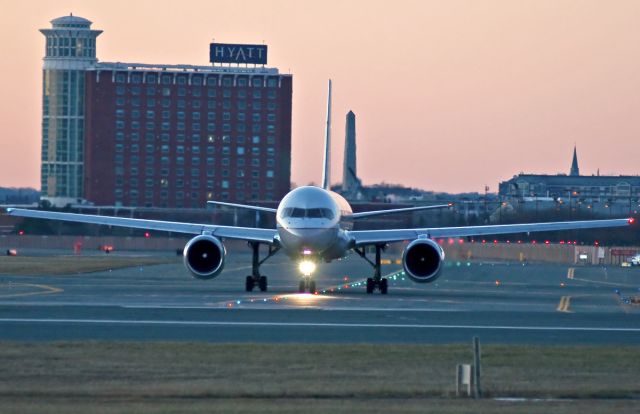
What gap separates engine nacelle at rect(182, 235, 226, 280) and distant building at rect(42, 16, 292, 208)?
120 m

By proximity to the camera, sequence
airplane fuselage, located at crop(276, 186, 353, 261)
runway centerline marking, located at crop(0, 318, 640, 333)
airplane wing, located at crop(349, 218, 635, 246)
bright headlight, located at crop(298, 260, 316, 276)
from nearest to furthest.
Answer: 1. runway centerline marking, located at crop(0, 318, 640, 333)
2. airplane fuselage, located at crop(276, 186, 353, 261)
3. bright headlight, located at crop(298, 260, 316, 276)
4. airplane wing, located at crop(349, 218, 635, 246)

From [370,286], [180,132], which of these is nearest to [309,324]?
[370,286]

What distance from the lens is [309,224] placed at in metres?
42.2

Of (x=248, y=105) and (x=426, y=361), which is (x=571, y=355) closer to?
(x=426, y=361)

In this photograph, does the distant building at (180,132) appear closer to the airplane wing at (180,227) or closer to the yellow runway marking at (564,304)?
the airplane wing at (180,227)

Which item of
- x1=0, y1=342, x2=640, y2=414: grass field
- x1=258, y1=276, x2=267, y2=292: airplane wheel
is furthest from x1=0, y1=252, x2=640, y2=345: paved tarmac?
x1=0, y1=342, x2=640, y2=414: grass field

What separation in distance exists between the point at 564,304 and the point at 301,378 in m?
20.5

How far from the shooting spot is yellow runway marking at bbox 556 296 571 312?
36.7 metres

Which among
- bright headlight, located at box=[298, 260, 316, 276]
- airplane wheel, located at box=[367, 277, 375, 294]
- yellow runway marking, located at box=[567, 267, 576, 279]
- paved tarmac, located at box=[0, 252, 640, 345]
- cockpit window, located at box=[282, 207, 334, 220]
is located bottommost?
yellow runway marking, located at box=[567, 267, 576, 279]


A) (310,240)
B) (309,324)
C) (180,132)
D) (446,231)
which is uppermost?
(180,132)

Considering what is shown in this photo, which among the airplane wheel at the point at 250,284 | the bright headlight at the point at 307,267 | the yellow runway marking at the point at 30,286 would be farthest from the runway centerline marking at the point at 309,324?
the airplane wheel at the point at 250,284

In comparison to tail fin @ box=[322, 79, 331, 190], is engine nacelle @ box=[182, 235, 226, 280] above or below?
below

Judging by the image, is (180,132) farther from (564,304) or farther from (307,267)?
(564,304)

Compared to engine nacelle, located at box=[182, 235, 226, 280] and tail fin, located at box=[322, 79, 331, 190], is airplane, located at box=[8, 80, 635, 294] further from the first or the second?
tail fin, located at box=[322, 79, 331, 190]
